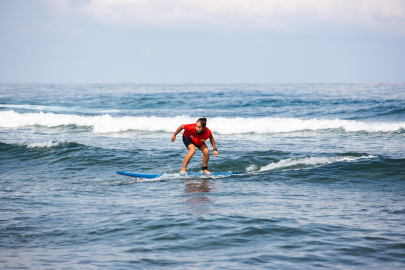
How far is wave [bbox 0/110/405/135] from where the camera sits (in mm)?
21156

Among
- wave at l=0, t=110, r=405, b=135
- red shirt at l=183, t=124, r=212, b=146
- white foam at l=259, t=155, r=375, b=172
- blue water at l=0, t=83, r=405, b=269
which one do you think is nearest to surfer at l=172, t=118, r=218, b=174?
red shirt at l=183, t=124, r=212, b=146

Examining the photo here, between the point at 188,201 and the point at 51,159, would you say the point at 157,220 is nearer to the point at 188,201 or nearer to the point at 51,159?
the point at 188,201

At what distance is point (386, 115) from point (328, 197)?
737 inches

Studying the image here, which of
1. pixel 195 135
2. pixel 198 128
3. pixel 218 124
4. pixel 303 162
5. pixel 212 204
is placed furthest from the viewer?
pixel 218 124

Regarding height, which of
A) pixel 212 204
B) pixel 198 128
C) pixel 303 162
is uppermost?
pixel 198 128

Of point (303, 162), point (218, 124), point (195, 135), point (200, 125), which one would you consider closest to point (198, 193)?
point (200, 125)

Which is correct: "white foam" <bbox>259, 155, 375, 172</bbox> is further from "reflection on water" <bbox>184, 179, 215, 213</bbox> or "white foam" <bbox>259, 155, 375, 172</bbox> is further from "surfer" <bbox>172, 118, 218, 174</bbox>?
"reflection on water" <bbox>184, 179, 215, 213</bbox>

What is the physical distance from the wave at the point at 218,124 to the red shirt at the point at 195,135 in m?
10.7

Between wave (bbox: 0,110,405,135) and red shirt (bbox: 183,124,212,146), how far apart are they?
10.7 meters

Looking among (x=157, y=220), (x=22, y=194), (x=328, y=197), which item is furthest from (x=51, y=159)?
(x=328, y=197)

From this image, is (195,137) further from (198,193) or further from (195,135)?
(198,193)

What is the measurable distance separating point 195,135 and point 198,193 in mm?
2312

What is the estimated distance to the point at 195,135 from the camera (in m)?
11.1

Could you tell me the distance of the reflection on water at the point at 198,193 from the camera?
25.7ft
